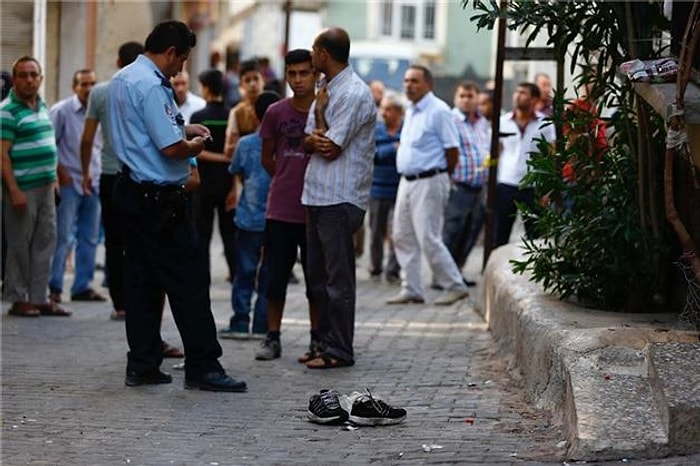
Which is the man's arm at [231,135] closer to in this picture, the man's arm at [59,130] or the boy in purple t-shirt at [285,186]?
the man's arm at [59,130]

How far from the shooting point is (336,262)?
29.9 feet

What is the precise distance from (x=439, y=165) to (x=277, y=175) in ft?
12.9

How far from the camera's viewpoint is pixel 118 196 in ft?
27.3

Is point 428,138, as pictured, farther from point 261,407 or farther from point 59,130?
point 261,407

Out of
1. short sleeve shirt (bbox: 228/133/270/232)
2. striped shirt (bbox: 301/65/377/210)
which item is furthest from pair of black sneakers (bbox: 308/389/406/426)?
short sleeve shirt (bbox: 228/133/270/232)

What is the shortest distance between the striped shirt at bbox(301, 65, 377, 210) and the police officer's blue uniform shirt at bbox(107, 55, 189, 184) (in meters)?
1.10

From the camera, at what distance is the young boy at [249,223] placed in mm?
10547

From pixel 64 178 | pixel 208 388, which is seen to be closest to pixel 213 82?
pixel 64 178

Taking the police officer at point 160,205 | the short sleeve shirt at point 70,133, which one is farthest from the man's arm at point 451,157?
the police officer at point 160,205

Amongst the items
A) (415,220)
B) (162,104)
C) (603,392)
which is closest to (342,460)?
(603,392)

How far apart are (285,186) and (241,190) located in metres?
1.56

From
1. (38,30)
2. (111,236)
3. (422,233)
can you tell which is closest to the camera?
(111,236)

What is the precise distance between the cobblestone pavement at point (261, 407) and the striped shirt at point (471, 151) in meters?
3.77

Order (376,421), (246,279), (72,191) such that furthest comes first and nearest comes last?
(72,191) → (246,279) → (376,421)
